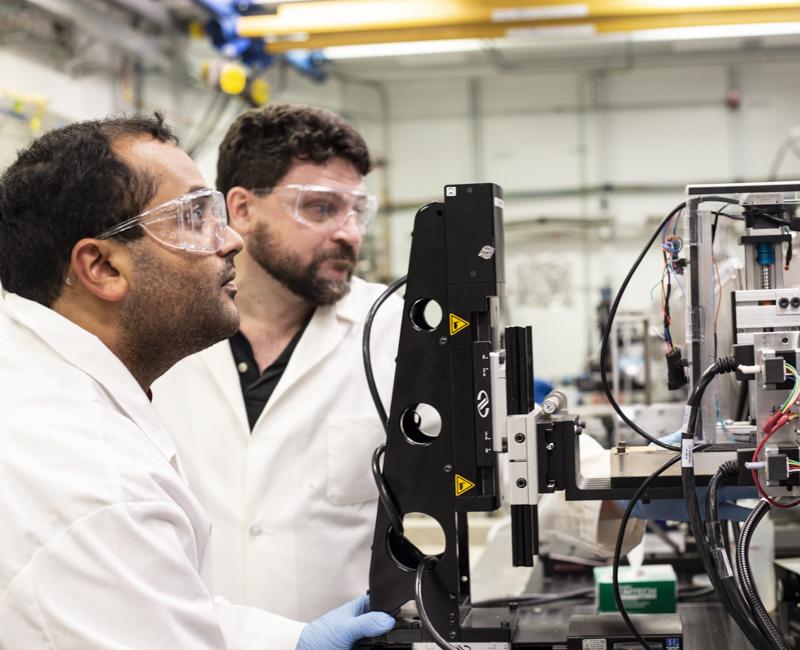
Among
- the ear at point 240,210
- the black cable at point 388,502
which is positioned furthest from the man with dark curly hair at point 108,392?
the ear at point 240,210

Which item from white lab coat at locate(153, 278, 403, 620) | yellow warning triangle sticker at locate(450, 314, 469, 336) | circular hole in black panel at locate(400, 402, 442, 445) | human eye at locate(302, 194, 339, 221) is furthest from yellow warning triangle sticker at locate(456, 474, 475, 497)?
human eye at locate(302, 194, 339, 221)

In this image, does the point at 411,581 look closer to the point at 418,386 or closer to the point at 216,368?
the point at 418,386

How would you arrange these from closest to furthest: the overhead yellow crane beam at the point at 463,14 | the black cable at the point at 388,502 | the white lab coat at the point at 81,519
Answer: the white lab coat at the point at 81,519, the black cable at the point at 388,502, the overhead yellow crane beam at the point at 463,14

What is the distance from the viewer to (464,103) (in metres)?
8.42

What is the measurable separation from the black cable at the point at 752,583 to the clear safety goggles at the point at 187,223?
2.70 ft

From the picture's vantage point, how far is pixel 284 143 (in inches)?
74.5

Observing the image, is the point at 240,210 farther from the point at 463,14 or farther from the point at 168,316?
the point at 463,14

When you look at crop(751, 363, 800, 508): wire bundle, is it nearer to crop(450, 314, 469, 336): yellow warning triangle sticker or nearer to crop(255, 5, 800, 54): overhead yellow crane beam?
crop(450, 314, 469, 336): yellow warning triangle sticker

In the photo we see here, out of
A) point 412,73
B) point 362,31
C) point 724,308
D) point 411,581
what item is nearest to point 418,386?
point 411,581

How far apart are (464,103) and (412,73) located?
0.54m

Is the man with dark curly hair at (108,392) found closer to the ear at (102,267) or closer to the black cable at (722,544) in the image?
the ear at (102,267)

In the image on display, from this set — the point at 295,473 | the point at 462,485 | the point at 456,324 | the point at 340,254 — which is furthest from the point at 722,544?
the point at 340,254

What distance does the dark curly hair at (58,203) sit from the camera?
1253 millimetres

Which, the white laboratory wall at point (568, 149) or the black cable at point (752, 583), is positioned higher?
the white laboratory wall at point (568, 149)
